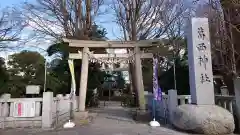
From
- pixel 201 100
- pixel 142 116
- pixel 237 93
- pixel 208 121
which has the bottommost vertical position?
pixel 142 116

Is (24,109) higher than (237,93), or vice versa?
(237,93)

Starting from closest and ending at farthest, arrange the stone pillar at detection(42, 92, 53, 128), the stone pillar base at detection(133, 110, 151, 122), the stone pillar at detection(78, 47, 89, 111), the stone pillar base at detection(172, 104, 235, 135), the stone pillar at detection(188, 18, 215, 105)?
the stone pillar base at detection(172, 104, 235, 135) < the stone pillar at detection(188, 18, 215, 105) < the stone pillar at detection(42, 92, 53, 128) < the stone pillar base at detection(133, 110, 151, 122) < the stone pillar at detection(78, 47, 89, 111)

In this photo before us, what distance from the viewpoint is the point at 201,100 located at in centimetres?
1055

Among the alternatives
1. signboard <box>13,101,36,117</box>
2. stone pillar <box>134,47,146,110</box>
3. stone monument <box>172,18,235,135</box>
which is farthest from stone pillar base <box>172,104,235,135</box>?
signboard <box>13,101,36,117</box>

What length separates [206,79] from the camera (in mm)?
10789

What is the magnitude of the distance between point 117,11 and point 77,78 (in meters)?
7.11

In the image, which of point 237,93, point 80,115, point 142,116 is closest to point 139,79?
point 142,116

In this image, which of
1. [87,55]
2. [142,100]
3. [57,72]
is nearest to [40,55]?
[57,72]

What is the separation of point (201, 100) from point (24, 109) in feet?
25.6

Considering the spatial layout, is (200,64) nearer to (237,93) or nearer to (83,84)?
(237,93)

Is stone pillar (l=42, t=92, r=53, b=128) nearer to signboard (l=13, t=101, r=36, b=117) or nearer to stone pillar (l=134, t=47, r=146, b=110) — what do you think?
signboard (l=13, t=101, r=36, b=117)

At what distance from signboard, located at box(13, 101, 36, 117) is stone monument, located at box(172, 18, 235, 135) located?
6337 millimetres

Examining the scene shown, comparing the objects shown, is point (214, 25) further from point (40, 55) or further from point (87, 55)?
point (40, 55)

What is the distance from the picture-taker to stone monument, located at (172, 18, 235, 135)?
9.41m
